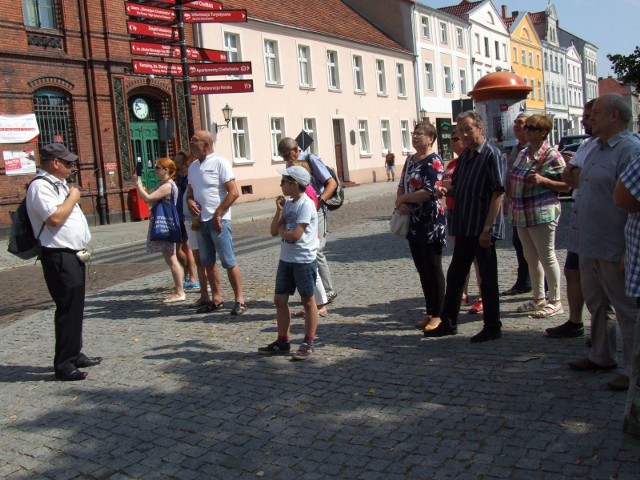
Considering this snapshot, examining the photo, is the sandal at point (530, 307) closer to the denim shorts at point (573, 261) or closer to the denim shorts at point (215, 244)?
the denim shorts at point (573, 261)

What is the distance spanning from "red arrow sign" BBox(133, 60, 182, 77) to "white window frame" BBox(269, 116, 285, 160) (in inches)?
569

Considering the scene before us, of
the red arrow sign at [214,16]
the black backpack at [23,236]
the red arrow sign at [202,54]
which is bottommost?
the black backpack at [23,236]

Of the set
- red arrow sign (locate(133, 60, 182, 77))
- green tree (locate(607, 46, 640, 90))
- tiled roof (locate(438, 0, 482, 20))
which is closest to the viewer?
green tree (locate(607, 46, 640, 90))

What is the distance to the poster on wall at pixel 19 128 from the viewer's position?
63.7 feet

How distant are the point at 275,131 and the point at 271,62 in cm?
302

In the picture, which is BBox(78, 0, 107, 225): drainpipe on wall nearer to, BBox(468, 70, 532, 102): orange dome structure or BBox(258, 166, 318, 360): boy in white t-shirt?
BBox(468, 70, 532, 102): orange dome structure

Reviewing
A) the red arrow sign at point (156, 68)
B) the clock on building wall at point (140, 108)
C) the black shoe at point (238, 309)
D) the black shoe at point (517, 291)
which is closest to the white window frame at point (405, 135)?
the clock on building wall at point (140, 108)

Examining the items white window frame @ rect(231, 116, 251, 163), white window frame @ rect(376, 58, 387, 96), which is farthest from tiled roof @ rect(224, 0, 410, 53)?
white window frame @ rect(231, 116, 251, 163)

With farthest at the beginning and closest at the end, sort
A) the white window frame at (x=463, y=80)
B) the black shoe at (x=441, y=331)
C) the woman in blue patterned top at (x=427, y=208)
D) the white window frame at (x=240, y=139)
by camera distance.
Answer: the white window frame at (x=463, y=80)
the white window frame at (x=240, y=139)
the woman in blue patterned top at (x=427, y=208)
the black shoe at (x=441, y=331)

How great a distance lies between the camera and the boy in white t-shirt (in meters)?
5.51

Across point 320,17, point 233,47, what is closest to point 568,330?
point 233,47

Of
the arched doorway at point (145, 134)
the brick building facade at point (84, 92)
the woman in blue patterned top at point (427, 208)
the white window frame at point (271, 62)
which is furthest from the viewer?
the white window frame at point (271, 62)

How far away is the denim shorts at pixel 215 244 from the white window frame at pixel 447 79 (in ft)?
137

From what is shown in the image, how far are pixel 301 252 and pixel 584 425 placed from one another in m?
2.53
